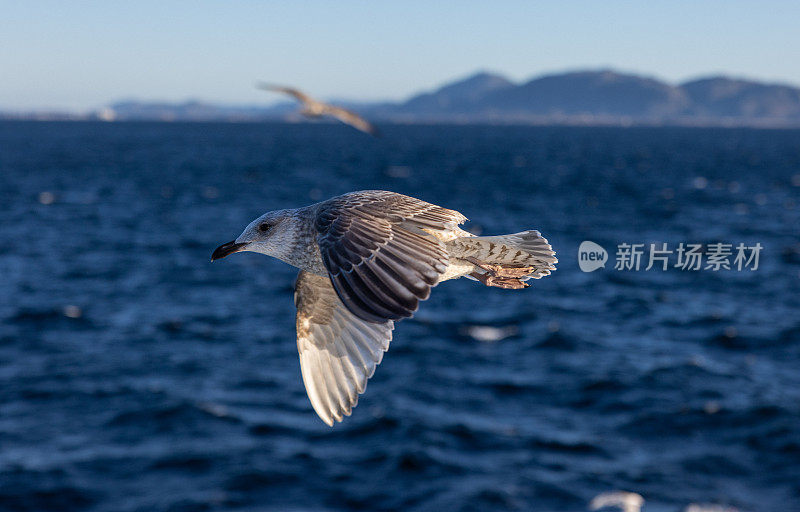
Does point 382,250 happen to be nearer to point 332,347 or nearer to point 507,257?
point 507,257

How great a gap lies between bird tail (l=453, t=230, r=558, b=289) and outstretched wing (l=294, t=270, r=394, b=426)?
116 cm

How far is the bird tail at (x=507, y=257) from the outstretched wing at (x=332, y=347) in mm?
1157

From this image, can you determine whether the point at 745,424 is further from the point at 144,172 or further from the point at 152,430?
the point at 144,172

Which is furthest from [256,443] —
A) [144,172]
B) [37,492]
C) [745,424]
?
[144,172]

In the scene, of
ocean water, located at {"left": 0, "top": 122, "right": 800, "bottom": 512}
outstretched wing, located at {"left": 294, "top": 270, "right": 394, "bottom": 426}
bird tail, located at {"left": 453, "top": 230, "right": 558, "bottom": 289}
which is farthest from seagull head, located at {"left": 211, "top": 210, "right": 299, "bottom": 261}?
ocean water, located at {"left": 0, "top": 122, "right": 800, "bottom": 512}

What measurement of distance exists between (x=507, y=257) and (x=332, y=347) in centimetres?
227

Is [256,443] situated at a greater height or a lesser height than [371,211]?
lesser

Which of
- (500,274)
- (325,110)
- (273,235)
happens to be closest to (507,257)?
(500,274)

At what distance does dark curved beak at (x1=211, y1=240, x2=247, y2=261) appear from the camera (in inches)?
234

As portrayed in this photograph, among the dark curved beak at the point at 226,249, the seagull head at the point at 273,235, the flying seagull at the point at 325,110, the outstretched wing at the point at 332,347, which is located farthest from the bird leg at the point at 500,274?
the flying seagull at the point at 325,110

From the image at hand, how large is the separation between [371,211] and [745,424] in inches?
1143

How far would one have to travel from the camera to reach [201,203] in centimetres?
9275

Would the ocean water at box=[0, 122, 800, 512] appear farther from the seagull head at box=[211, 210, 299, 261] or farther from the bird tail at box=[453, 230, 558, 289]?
the seagull head at box=[211, 210, 299, 261]

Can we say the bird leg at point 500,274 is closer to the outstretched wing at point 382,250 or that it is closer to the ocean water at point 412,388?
the outstretched wing at point 382,250
